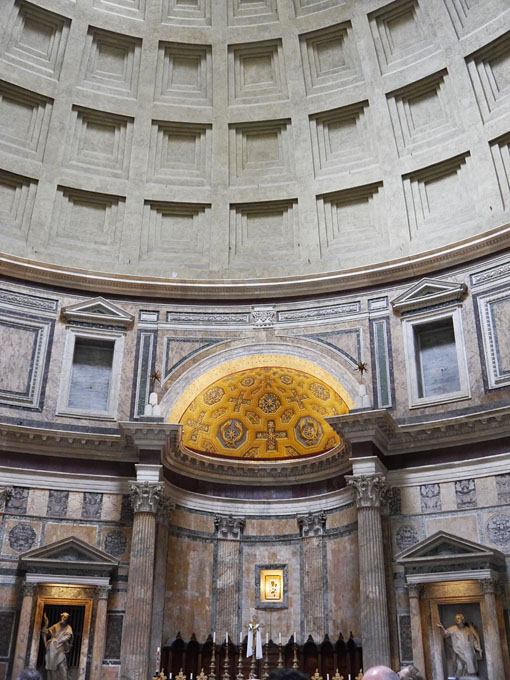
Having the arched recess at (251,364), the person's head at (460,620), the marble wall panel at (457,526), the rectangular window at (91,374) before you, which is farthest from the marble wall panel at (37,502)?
the person's head at (460,620)

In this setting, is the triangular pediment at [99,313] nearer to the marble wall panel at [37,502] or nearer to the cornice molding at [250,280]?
the cornice molding at [250,280]

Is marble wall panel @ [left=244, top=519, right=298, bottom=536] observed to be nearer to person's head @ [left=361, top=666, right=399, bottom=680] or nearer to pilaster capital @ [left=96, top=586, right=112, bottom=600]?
pilaster capital @ [left=96, top=586, right=112, bottom=600]

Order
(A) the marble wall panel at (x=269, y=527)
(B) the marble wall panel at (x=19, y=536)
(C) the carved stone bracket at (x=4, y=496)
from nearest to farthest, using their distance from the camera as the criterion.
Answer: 1. (B) the marble wall panel at (x=19, y=536)
2. (C) the carved stone bracket at (x=4, y=496)
3. (A) the marble wall panel at (x=269, y=527)

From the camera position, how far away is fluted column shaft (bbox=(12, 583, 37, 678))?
62.0 feet

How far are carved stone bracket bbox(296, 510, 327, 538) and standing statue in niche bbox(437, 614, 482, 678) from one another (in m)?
5.45

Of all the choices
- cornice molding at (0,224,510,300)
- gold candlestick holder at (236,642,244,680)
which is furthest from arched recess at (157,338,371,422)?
gold candlestick holder at (236,642,244,680)

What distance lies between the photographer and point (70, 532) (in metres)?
20.9

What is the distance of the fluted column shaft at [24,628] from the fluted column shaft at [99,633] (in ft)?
5.67

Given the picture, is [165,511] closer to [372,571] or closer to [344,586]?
[344,586]

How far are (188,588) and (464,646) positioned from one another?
26.9 ft

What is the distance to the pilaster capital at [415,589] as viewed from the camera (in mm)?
18906

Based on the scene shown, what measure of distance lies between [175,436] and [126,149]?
35.6ft

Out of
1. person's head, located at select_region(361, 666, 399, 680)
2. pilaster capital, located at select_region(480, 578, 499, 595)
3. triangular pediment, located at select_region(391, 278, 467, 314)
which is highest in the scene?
triangular pediment, located at select_region(391, 278, 467, 314)

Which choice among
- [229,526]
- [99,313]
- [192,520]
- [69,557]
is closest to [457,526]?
[229,526]
